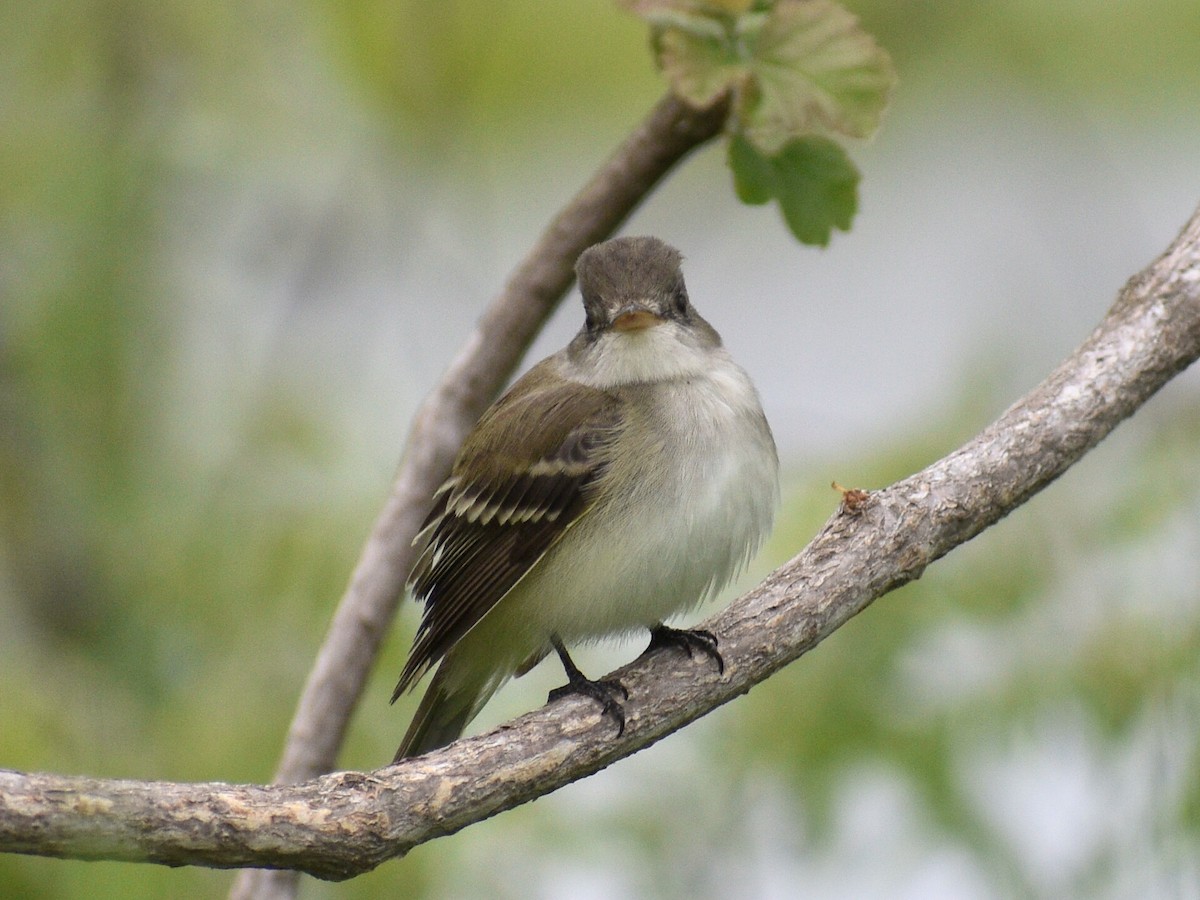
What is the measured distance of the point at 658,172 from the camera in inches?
116

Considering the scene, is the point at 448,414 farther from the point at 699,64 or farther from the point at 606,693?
the point at 699,64

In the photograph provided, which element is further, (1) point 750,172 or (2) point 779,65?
(1) point 750,172

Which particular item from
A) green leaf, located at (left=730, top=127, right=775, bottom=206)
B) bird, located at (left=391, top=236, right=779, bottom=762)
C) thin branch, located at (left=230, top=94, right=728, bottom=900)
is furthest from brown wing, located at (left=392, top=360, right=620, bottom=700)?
green leaf, located at (left=730, top=127, right=775, bottom=206)

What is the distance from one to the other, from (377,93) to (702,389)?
5.06 ft

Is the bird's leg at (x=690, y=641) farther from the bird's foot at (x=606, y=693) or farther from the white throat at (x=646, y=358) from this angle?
the white throat at (x=646, y=358)

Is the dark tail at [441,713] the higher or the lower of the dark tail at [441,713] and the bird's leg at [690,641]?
the higher

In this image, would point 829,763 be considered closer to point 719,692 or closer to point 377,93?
point 719,692

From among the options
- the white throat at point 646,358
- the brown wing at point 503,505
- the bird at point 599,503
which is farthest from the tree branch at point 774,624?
the white throat at point 646,358

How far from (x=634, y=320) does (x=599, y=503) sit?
1.43 ft

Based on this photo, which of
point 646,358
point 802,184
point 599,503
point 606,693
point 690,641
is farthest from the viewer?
point 646,358

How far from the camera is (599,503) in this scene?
→ 3.07m

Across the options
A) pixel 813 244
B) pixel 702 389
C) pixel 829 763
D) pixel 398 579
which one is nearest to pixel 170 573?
pixel 398 579

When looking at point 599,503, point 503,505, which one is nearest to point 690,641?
point 599,503

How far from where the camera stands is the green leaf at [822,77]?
2.20 m
